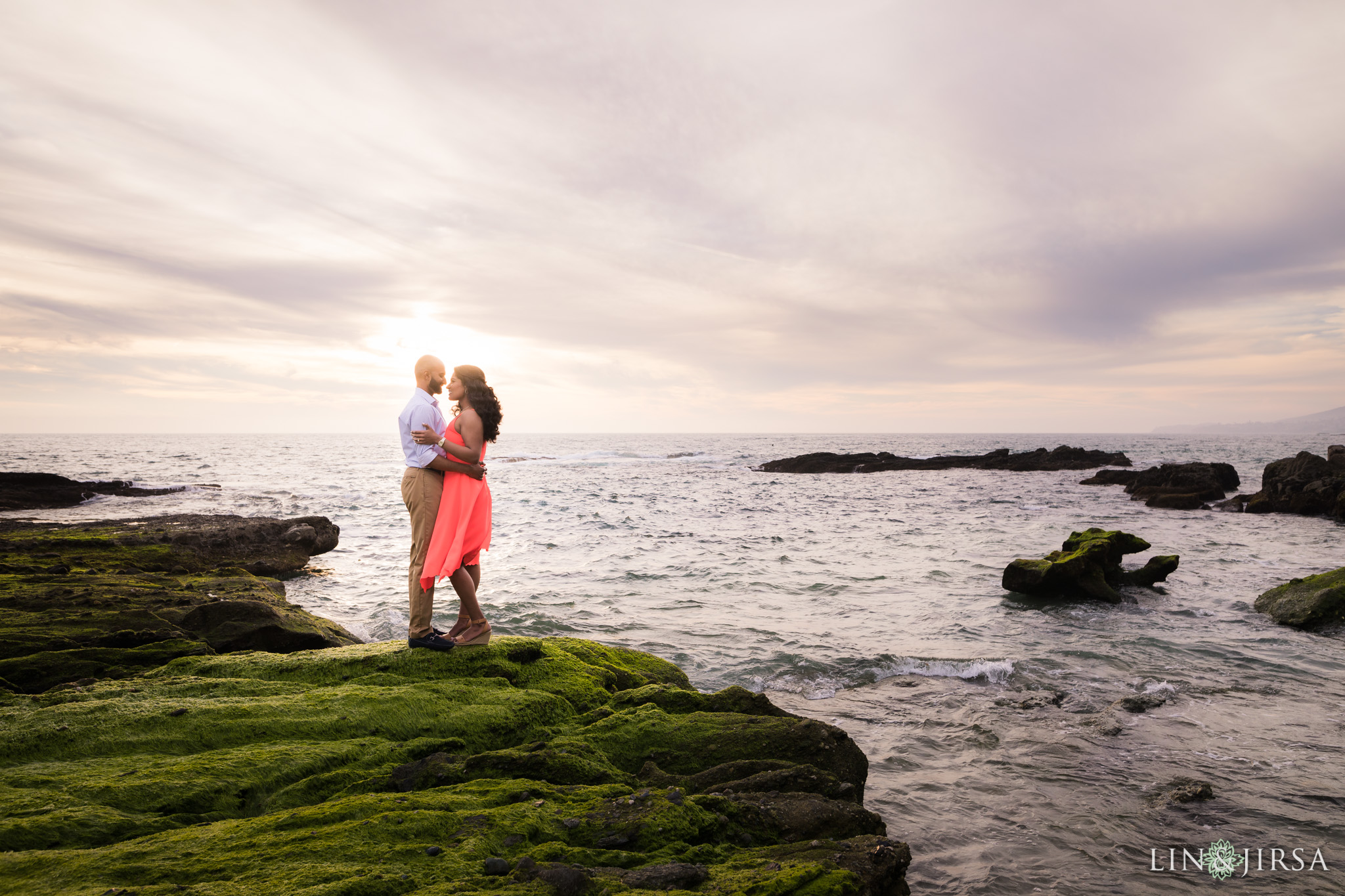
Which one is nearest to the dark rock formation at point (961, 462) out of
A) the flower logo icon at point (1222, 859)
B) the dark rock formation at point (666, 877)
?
the flower logo icon at point (1222, 859)

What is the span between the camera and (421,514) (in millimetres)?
6012

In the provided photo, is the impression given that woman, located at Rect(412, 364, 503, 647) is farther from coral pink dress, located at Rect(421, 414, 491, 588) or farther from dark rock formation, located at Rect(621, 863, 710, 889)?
dark rock formation, located at Rect(621, 863, 710, 889)

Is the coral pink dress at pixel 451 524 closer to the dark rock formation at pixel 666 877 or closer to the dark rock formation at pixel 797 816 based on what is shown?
the dark rock formation at pixel 797 816

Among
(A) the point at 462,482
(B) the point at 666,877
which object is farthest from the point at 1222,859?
(A) the point at 462,482

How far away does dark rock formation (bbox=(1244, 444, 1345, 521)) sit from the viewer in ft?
93.9

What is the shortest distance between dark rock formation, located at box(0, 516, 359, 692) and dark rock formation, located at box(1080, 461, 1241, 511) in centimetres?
3750

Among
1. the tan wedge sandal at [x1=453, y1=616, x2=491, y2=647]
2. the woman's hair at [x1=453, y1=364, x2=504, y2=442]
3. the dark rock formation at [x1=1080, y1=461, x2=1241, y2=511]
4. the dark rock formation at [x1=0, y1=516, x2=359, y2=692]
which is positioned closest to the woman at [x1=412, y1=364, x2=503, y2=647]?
the woman's hair at [x1=453, y1=364, x2=504, y2=442]

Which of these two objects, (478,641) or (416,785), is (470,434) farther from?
(416,785)

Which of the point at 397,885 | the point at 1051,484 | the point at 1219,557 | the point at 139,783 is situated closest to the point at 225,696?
the point at 139,783

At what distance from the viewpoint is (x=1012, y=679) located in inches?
367

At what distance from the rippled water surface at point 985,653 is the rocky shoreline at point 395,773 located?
1894 mm

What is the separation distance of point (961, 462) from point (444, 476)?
2730 inches

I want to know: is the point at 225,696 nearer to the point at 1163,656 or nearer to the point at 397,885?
the point at 397,885

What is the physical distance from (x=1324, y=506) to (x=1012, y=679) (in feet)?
100
